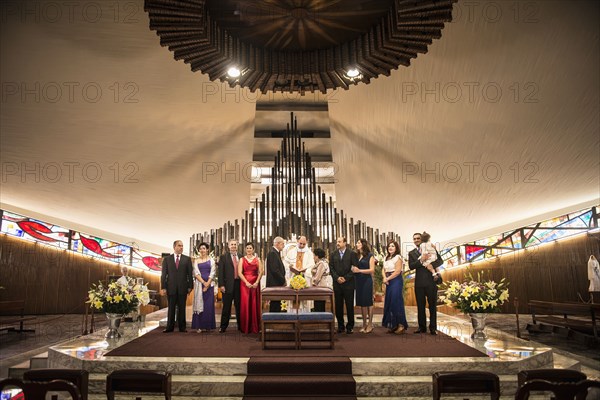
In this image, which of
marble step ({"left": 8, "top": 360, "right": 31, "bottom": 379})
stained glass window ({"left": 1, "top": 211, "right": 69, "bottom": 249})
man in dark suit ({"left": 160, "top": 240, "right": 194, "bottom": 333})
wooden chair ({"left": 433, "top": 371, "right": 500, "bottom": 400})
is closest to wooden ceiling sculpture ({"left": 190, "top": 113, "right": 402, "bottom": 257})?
man in dark suit ({"left": 160, "top": 240, "right": 194, "bottom": 333})

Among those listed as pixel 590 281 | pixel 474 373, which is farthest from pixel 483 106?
pixel 590 281

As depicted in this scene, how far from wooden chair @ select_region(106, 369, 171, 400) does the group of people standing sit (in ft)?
13.1

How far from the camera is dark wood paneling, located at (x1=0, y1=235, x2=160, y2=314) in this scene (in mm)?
12086

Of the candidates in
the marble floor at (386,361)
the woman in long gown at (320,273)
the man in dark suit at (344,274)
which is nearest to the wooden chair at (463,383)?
the marble floor at (386,361)

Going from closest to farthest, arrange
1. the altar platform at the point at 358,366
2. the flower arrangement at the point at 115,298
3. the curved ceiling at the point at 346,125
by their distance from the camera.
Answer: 1. the altar platform at the point at 358,366
2. the curved ceiling at the point at 346,125
3. the flower arrangement at the point at 115,298

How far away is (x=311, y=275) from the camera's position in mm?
7734

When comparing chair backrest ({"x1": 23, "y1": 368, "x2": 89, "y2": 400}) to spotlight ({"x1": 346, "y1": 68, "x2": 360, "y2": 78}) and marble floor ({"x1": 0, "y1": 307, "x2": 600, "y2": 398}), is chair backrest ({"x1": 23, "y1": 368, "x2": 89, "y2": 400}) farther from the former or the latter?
spotlight ({"x1": 346, "y1": 68, "x2": 360, "y2": 78})

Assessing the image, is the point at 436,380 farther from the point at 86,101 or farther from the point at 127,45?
the point at 86,101

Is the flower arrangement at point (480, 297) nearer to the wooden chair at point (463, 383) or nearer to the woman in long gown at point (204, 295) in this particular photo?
the wooden chair at point (463, 383)

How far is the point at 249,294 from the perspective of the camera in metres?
7.30

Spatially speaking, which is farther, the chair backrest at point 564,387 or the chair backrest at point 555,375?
the chair backrest at point 555,375

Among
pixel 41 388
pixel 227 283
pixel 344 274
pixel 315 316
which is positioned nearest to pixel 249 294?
pixel 227 283

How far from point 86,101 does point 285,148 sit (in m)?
3.72

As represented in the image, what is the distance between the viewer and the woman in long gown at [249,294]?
726cm
